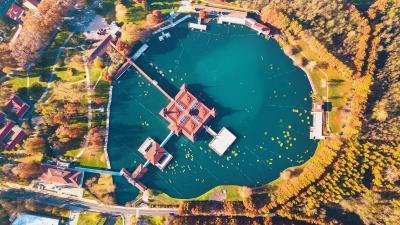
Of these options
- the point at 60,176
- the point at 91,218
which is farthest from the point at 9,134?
the point at 91,218

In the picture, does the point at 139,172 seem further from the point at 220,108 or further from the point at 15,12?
the point at 15,12

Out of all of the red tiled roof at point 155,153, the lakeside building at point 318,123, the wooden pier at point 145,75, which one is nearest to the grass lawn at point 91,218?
the red tiled roof at point 155,153

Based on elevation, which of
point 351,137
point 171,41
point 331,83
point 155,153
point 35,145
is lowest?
point 35,145

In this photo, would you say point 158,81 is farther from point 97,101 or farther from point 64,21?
point 64,21

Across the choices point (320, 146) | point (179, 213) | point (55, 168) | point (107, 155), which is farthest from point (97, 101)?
point (320, 146)

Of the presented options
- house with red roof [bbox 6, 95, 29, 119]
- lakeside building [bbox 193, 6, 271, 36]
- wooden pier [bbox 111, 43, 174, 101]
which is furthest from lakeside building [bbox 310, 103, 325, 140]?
house with red roof [bbox 6, 95, 29, 119]

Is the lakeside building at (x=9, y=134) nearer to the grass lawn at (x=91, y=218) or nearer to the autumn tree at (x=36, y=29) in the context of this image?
the autumn tree at (x=36, y=29)
